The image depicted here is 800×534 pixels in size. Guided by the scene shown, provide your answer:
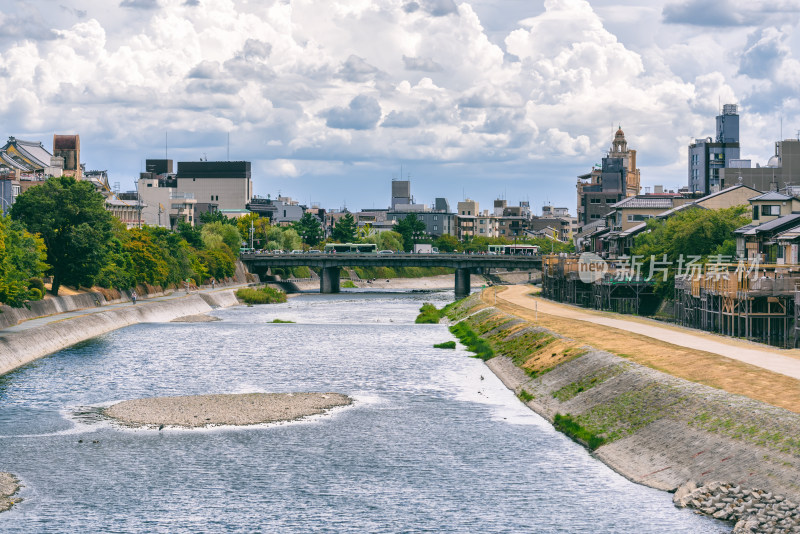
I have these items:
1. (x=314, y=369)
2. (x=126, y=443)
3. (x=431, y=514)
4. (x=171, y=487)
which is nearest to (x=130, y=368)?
(x=314, y=369)

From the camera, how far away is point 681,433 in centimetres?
4228

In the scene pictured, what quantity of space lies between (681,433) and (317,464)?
16.0 m

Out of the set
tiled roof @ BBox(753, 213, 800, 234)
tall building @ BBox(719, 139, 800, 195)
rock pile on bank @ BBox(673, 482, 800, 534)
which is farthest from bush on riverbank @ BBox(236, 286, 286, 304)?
rock pile on bank @ BBox(673, 482, 800, 534)

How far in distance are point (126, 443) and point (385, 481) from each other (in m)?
14.3

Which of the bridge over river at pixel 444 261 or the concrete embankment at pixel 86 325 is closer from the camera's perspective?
the concrete embankment at pixel 86 325

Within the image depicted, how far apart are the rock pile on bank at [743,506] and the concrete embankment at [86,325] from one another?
2036 inches

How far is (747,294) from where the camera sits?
2822 inches

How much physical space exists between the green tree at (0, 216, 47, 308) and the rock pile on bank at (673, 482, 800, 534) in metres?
58.0

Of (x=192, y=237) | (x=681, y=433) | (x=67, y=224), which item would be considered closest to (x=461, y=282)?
(x=192, y=237)

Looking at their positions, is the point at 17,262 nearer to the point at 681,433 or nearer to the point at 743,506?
the point at 681,433

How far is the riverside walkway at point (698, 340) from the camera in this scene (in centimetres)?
5572

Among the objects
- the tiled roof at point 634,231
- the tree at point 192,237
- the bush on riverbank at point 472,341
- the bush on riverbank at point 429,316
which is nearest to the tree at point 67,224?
the bush on riverbank at point 429,316

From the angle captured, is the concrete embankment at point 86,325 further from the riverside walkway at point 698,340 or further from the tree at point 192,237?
the riverside walkway at point 698,340

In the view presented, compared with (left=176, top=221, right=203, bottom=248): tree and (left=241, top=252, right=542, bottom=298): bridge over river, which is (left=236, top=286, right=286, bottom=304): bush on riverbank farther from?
(left=241, top=252, right=542, bottom=298): bridge over river
